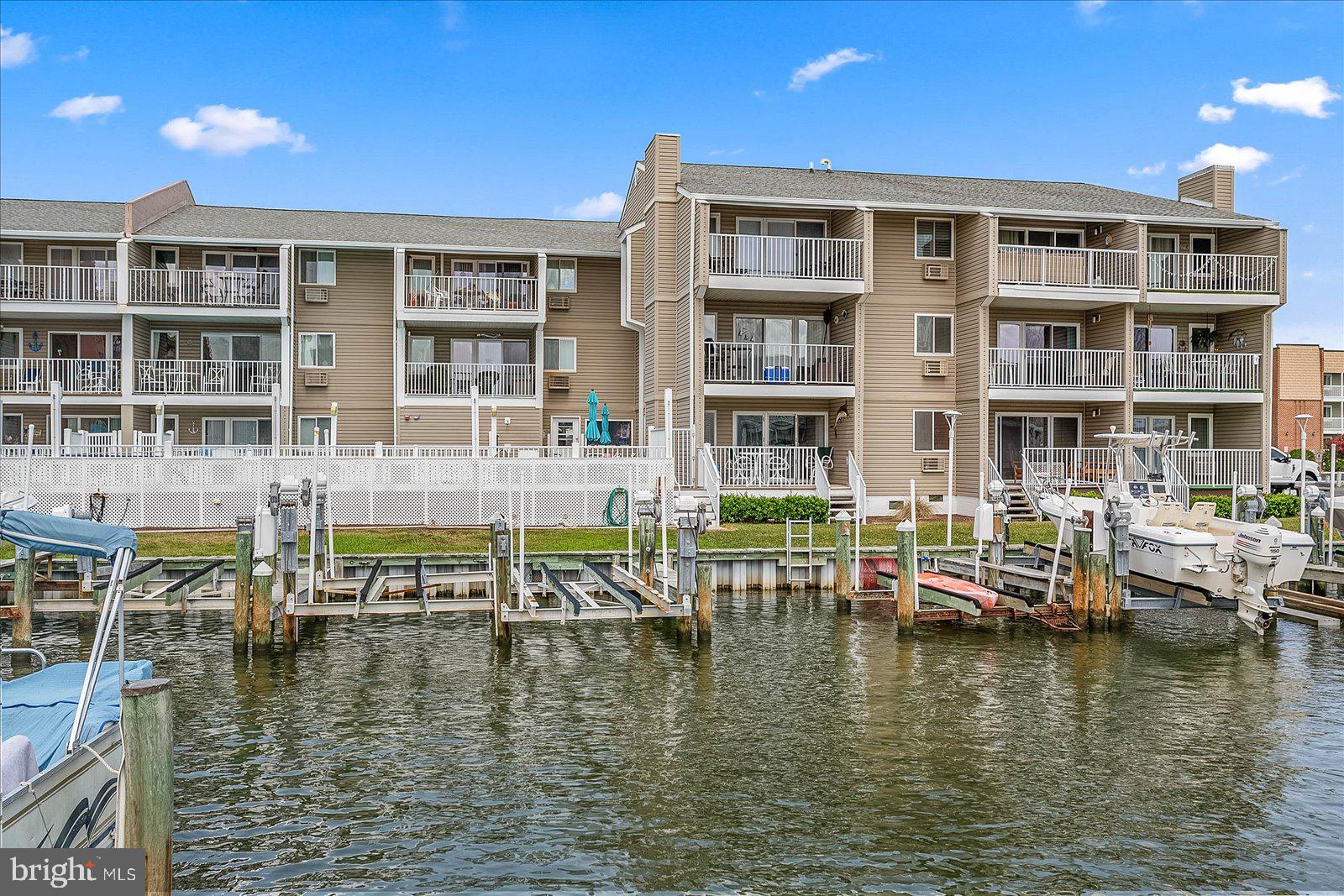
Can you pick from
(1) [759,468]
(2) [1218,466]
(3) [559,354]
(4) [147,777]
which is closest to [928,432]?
(1) [759,468]

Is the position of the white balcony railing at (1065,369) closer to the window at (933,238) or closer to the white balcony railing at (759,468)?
the window at (933,238)

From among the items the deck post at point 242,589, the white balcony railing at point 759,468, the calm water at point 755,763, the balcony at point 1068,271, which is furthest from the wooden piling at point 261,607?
the balcony at point 1068,271

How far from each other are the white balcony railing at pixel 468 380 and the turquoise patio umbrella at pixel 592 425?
322 cm

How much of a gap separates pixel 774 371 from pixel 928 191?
9.48 m

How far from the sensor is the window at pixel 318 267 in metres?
36.2

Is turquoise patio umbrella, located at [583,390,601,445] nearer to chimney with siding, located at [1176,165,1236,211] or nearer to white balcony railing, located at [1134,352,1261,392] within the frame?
white balcony railing, located at [1134,352,1261,392]

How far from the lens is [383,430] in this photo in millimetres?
36500

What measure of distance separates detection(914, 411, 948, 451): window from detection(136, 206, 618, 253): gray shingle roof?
12187mm

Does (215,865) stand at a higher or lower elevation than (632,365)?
lower

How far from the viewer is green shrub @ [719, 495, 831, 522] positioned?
96.2 feet

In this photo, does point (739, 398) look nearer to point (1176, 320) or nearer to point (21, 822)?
point (1176, 320)

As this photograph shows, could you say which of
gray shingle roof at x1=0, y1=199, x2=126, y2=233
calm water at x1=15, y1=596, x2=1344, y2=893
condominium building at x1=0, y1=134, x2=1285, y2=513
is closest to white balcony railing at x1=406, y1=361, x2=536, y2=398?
condominium building at x1=0, y1=134, x2=1285, y2=513

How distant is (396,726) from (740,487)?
1874 centimetres

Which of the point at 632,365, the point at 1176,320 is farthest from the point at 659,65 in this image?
the point at 1176,320
